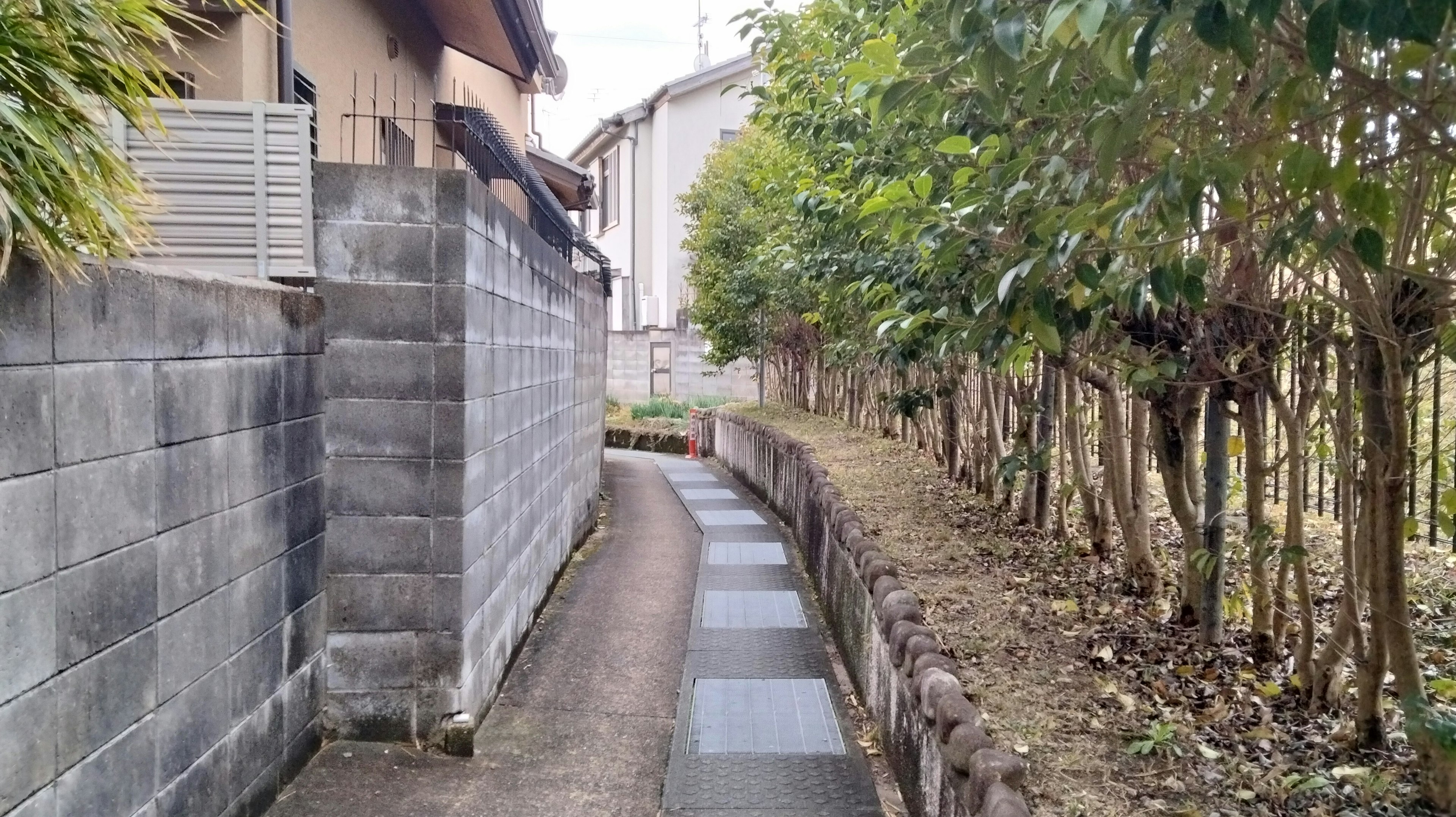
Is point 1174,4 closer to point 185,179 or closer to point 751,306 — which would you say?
point 185,179

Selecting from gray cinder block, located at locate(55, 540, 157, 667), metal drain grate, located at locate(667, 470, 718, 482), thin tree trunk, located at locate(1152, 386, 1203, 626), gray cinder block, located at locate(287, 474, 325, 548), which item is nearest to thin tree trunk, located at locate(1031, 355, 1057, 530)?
thin tree trunk, located at locate(1152, 386, 1203, 626)

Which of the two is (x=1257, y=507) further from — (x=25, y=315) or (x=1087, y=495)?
(x=25, y=315)

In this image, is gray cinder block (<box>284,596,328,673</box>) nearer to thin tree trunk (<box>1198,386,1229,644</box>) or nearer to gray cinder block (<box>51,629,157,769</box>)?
gray cinder block (<box>51,629,157,769</box>)

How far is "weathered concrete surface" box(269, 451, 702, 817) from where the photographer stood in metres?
3.98

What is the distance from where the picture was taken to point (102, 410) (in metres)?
2.70

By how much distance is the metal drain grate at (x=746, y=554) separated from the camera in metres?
8.76

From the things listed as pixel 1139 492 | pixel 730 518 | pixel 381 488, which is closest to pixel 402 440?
pixel 381 488

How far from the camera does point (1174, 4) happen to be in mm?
1698

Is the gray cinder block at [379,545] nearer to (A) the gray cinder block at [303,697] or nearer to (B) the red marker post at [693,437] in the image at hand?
(A) the gray cinder block at [303,697]

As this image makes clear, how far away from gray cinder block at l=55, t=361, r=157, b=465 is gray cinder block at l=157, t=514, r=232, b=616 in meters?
0.35

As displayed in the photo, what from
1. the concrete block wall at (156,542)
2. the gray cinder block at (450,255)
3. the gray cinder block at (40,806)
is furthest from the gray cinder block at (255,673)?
the gray cinder block at (450,255)

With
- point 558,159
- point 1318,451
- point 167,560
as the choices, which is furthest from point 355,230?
point 558,159

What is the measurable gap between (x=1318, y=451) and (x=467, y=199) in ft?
11.8

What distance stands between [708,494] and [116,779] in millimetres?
10659
